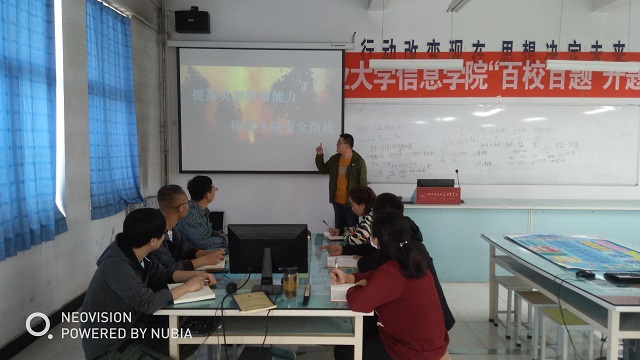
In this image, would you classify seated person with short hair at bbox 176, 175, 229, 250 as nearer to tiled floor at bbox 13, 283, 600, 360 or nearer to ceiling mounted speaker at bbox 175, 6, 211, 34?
tiled floor at bbox 13, 283, 600, 360

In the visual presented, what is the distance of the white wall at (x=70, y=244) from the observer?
10.1ft

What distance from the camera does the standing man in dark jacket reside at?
16.9ft

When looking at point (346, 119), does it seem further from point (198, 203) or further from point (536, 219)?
point (198, 203)

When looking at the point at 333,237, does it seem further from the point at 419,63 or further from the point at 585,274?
the point at 419,63

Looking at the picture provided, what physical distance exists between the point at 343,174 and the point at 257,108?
1313mm

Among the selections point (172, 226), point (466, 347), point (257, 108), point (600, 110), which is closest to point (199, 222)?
point (172, 226)

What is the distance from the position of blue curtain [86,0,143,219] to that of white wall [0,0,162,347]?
95 millimetres

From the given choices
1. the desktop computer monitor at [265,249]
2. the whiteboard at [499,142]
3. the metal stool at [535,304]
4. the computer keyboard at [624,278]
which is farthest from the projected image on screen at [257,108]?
the computer keyboard at [624,278]

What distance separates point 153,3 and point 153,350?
14.3ft

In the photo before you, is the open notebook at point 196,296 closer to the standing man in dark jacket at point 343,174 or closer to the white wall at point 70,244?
the white wall at point 70,244

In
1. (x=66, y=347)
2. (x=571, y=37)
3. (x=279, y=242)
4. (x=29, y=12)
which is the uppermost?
(x=571, y=37)

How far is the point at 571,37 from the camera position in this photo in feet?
18.2

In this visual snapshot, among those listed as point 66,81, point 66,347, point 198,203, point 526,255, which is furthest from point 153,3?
point 526,255

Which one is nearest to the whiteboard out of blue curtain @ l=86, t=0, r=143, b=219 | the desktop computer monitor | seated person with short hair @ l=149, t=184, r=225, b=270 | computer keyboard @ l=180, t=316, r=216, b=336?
blue curtain @ l=86, t=0, r=143, b=219
